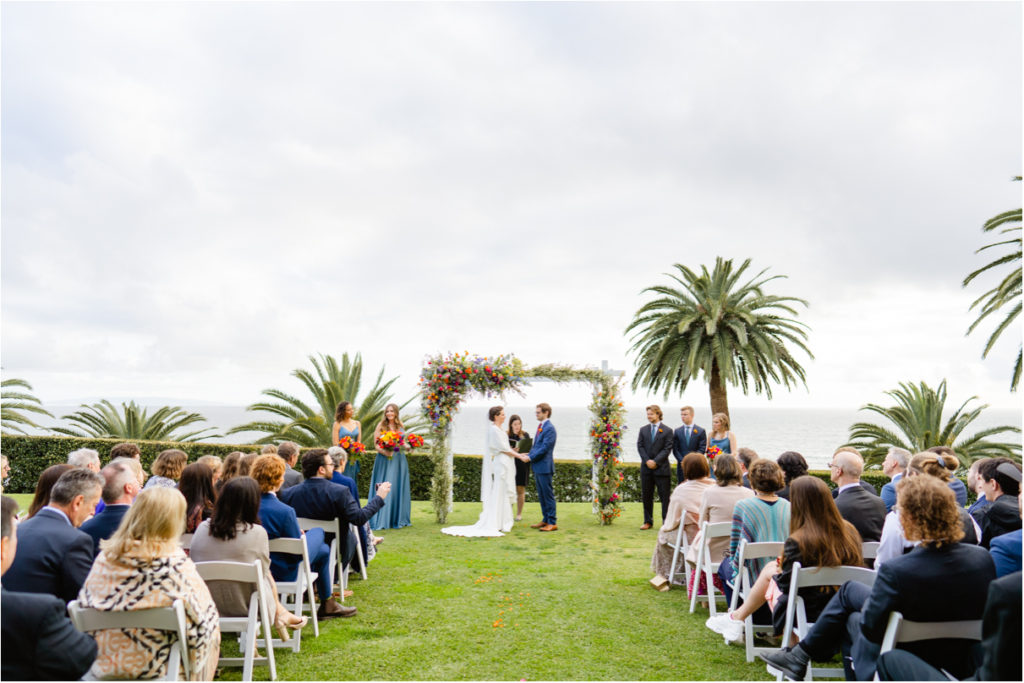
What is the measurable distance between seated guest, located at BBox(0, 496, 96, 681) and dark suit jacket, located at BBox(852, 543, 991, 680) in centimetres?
367

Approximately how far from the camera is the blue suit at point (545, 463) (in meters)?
10.5

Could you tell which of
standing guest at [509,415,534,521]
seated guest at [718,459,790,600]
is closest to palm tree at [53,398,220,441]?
standing guest at [509,415,534,521]

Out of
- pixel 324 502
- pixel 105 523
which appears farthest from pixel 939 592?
pixel 105 523

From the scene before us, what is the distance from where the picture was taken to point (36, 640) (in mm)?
2510

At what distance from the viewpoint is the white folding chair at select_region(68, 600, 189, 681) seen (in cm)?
311

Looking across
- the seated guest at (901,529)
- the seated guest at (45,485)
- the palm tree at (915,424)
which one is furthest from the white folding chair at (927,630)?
the palm tree at (915,424)

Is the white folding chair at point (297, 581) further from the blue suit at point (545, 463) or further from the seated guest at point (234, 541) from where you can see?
the blue suit at point (545, 463)

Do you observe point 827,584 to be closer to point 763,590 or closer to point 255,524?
Result: point 763,590

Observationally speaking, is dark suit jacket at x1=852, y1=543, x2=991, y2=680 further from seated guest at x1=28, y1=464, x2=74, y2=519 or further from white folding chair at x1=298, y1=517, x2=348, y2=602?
seated guest at x1=28, y1=464, x2=74, y2=519

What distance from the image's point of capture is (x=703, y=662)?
4.73m

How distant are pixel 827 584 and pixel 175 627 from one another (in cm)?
381

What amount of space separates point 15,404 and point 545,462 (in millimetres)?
15326

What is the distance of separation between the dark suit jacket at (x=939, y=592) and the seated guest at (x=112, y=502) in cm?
453

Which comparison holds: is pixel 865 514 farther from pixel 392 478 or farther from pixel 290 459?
pixel 392 478
